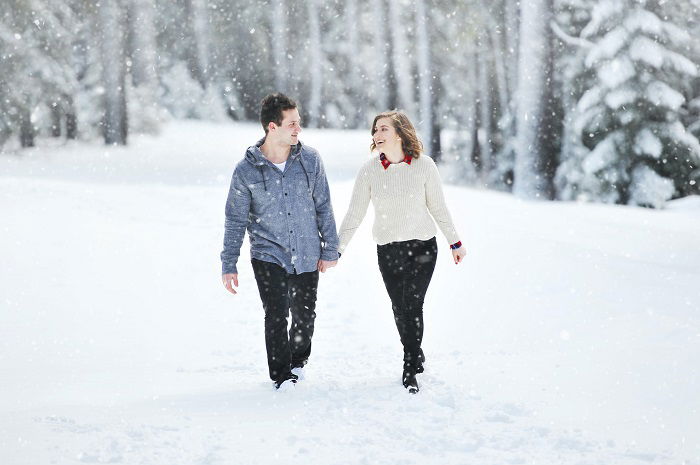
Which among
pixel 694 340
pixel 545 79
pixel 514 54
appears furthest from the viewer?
pixel 514 54

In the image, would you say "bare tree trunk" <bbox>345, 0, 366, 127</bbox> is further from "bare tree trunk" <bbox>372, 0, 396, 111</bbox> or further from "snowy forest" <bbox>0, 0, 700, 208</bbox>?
"bare tree trunk" <bbox>372, 0, 396, 111</bbox>

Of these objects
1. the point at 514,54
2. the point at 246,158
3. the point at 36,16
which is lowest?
the point at 246,158

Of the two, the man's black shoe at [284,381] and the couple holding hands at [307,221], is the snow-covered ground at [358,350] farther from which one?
the couple holding hands at [307,221]

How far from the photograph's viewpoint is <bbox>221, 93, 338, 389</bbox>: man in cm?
536

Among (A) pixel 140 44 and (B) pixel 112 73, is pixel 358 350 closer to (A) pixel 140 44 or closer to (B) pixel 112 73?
(B) pixel 112 73

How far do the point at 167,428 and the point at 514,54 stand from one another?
21879 millimetres

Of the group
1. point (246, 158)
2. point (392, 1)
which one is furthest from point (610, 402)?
point (392, 1)

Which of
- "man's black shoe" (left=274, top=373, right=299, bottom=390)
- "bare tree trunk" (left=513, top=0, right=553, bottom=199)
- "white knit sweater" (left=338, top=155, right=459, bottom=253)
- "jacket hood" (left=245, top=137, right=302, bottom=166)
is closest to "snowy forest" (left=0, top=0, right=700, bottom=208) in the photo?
"bare tree trunk" (left=513, top=0, right=553, bottom=199)

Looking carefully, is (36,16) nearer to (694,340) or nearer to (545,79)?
(545,79)

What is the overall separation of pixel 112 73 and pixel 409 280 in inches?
862

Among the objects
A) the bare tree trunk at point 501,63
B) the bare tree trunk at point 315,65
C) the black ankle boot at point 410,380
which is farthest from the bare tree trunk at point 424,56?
the black ankle boot at point 410,380

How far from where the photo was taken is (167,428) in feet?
15.5

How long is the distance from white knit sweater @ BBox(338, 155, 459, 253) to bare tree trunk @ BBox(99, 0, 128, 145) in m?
21.5

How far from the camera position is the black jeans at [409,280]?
5.46 m
